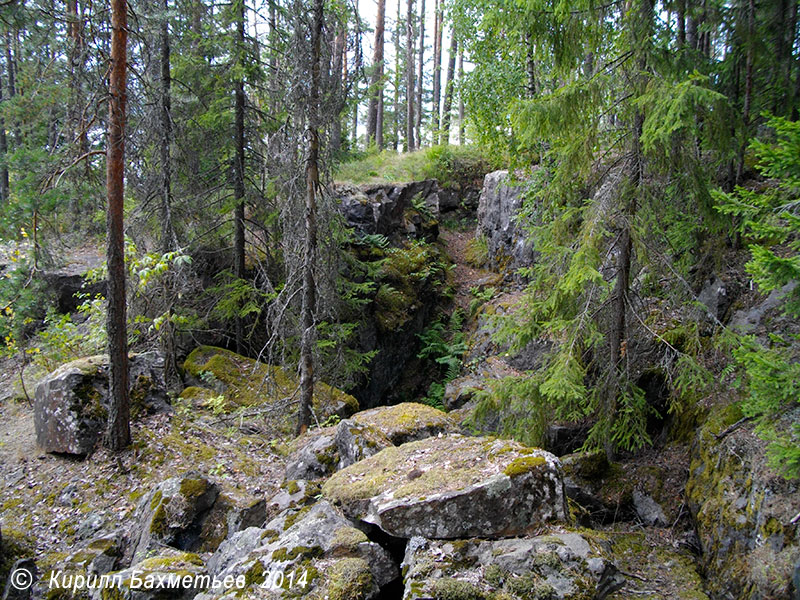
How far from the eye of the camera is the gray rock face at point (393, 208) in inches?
613

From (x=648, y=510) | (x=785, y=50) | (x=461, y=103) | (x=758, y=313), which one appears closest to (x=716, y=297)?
(x=758, y=313)

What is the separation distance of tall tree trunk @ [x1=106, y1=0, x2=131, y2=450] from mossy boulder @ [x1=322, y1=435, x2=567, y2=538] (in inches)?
178

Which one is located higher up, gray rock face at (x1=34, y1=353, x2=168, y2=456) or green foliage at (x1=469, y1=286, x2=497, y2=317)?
green foliage at (x1=469, y1=286, x2=497, y2=317)

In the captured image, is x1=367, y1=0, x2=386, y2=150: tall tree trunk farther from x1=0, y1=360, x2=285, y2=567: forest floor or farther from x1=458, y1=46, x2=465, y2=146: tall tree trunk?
x1=0, y1=360, x2=285, y2=567: forest floor

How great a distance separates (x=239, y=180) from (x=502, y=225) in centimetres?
852

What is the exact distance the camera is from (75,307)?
45.0 feet

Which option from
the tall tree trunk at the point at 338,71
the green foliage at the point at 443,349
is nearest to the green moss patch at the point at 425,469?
the tall tree trunk at the point at 338,71

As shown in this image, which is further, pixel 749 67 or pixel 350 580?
pixel 749 67

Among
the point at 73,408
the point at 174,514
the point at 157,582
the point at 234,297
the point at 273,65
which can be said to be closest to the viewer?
the point at 157,582

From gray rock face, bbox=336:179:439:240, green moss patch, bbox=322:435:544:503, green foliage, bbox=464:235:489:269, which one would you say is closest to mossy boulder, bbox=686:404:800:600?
green moss patch, bbox=322:435:544:503

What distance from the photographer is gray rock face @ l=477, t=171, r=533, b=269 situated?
47.9ft

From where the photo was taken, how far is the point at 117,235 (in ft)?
24.5

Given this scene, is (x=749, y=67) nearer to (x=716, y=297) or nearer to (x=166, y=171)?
(x=716, y=297)
